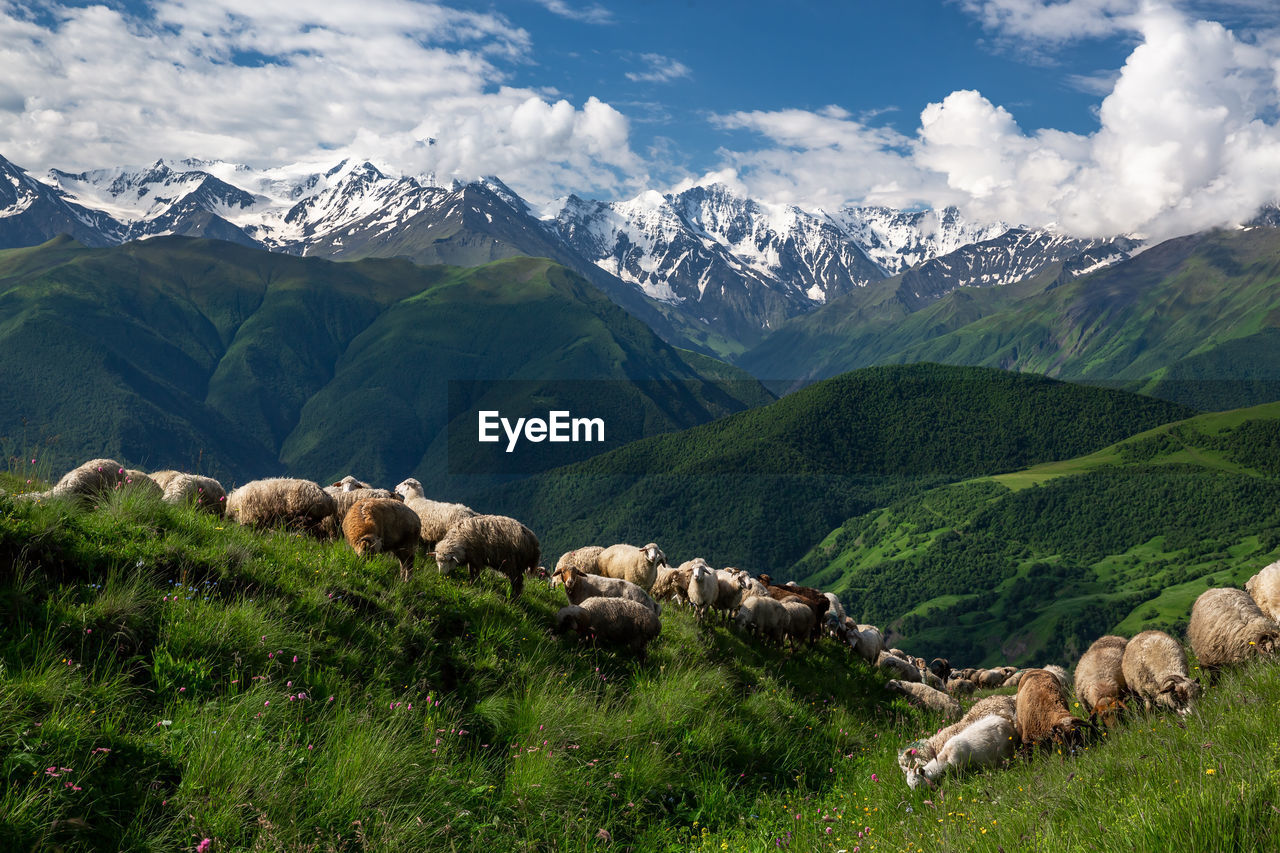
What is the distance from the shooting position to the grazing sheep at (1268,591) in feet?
42.8

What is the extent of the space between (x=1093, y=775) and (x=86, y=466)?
15895mm

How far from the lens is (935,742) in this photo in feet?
36.2

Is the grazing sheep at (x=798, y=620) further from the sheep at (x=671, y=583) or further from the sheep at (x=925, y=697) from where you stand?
the sheep at (x=671, y=583)

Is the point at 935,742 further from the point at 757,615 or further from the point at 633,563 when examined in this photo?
the point at 633,563

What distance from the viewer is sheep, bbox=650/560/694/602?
2062 centimetres

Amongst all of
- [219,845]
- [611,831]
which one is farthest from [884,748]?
[219,845]

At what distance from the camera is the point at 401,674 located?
30.8 feet

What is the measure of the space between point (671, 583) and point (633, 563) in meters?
1.20

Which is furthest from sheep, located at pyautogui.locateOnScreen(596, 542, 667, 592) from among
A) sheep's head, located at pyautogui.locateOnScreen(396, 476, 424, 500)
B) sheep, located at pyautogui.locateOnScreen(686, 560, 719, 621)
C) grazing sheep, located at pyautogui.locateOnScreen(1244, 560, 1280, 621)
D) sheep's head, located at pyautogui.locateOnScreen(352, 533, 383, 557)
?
grazing sheep, located at pyautogui.locateOnScreen(1244, 560, 1280, 621)

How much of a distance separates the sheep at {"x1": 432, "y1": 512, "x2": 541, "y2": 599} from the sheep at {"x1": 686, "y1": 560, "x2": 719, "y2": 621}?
6.00m

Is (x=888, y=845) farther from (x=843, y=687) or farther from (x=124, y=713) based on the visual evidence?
(x=843, y=687)

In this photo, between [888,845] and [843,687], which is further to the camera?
[843,687]

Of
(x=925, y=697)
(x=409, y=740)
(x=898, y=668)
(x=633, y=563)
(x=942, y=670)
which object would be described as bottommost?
(x=942, y=670)

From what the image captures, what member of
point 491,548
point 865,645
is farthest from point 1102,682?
point 865,645
